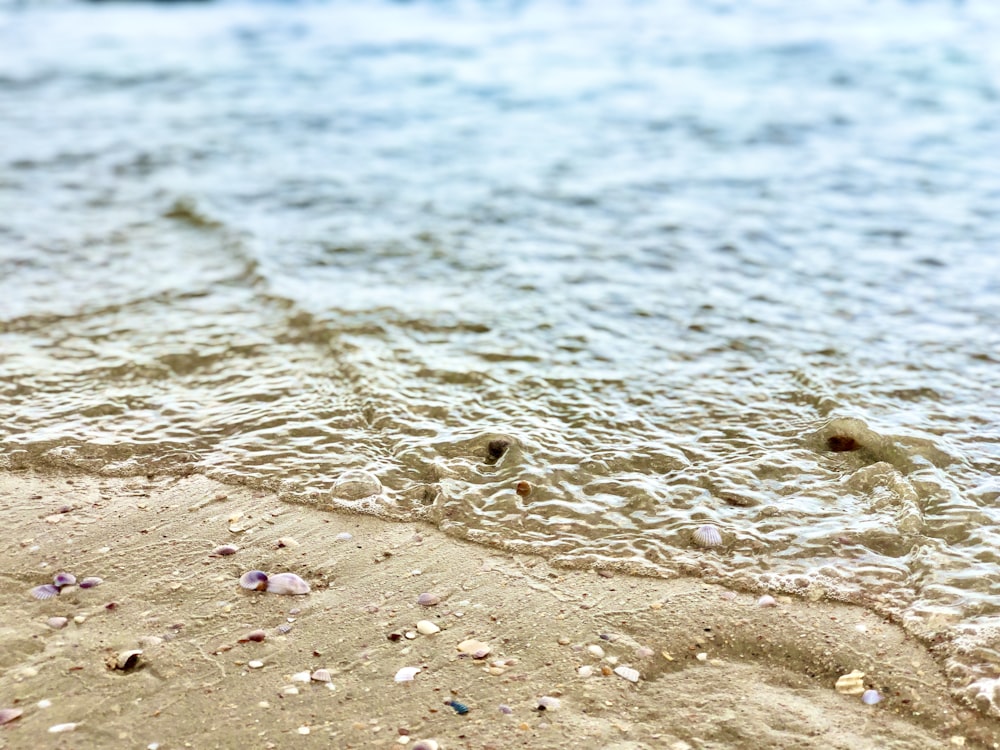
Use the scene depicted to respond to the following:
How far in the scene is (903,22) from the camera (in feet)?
48.3

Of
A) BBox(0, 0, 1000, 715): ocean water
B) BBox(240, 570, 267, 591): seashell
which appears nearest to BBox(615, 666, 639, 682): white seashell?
BBox(0, 0, 1000, 715): ocean water

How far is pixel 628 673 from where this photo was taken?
98.6 inches

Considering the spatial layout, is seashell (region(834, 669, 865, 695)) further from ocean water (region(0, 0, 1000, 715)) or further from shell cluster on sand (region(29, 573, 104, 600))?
shell cluster on sand (region(29, 573, 104, 600))

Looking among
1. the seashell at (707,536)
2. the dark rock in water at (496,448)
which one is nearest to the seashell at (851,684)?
the seashell at (707,536)

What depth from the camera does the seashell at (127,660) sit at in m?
2.46

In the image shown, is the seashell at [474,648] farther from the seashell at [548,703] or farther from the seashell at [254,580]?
the seashell at [254,580]

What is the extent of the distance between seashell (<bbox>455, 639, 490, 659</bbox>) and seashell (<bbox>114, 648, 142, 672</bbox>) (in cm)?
89

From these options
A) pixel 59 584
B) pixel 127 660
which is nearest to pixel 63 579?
pixel 59 584

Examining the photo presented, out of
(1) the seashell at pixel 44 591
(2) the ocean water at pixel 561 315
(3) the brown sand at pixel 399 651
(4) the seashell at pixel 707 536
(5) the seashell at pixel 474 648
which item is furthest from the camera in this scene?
(2) the ocean water at pixel 561 315

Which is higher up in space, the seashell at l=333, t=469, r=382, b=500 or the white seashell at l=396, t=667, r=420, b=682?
the seashell at l=333, t=469, r=382, b=500

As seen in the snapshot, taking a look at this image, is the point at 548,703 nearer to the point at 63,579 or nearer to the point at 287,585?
the point at 287,585

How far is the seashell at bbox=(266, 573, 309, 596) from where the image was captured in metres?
2.81

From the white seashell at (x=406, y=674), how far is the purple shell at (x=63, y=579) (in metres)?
1.13

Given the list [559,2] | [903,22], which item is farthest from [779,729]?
[559,2]
